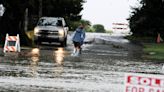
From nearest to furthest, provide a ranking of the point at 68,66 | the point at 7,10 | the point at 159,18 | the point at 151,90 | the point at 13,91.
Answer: the point at 151,90 → the point at 13,91 → the point at 68,66 → the point at 7,10 → the point at 159,18

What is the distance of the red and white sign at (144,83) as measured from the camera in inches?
340

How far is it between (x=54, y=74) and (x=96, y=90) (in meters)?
3.95

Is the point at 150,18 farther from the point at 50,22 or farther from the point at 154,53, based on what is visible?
the point at 154,53

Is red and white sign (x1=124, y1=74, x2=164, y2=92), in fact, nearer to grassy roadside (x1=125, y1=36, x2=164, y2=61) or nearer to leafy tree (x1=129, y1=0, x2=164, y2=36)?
grassy roadside (x1=125, y1=36, x2=164, y2=61)

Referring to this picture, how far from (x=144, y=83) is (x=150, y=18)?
50.0 meters

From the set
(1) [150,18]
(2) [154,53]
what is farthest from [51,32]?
(1) [150,18]

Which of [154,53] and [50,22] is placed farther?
[50,22]

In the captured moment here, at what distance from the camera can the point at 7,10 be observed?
37.8 meters

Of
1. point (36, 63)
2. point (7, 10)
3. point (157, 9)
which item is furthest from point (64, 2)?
point (36, 63)

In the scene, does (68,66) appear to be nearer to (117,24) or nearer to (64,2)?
(117,24)

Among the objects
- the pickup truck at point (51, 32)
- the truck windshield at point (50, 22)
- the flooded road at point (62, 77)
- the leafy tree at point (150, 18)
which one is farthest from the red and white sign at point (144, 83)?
the leafy tree at point (150, 18)

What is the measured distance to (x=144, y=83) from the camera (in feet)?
28.5

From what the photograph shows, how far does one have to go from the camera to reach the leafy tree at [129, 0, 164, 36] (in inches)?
2254

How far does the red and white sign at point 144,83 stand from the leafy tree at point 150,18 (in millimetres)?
47359
